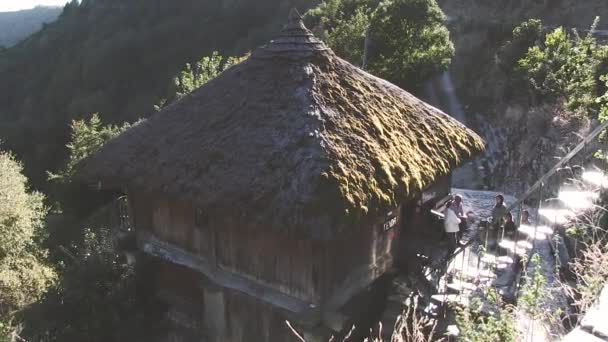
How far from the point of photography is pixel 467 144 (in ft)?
26.0

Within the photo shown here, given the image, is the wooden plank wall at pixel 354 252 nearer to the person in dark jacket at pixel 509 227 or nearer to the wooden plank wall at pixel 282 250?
the wooden plank wall at pixel 282 250

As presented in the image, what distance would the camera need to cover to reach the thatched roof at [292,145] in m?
5.58

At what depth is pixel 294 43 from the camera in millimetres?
7137

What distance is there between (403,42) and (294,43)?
13.4 m

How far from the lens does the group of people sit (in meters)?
7.52

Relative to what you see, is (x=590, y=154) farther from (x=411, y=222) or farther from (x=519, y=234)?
(x=411, y=222)

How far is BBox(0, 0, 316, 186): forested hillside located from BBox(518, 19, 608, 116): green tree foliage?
2490cm

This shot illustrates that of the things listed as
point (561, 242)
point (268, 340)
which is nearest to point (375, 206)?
point (268, 340)

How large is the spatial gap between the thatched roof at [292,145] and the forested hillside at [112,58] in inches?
1257

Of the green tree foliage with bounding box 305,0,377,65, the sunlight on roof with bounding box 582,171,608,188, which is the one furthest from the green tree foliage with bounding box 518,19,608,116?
the green tree foliage with bounding box 305,0,377,65

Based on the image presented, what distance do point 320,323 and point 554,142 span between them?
11.3 meters

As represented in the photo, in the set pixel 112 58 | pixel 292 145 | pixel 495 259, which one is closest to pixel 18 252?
pixel 292 145

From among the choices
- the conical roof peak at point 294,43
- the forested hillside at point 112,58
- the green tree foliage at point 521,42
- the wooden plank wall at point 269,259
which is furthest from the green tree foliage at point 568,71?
the forested hillside at point 112,58

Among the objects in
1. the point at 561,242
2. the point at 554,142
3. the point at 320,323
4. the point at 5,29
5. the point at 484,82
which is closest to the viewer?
the point at 320,323
